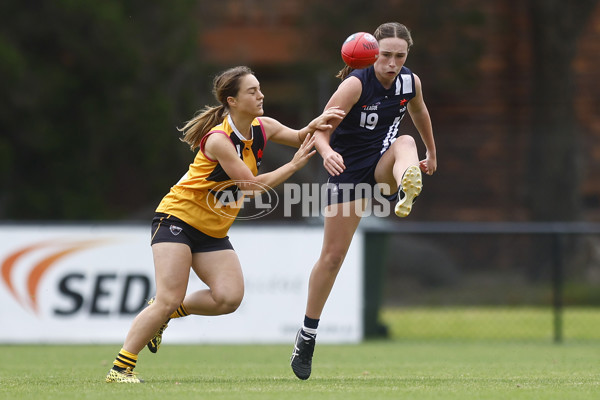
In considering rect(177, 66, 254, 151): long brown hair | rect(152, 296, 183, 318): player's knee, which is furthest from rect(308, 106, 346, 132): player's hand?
rect(152, 296, 183, 318): player's knee

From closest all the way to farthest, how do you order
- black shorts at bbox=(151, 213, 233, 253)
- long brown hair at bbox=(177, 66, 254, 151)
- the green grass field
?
the green grass field
black shorts at bbox=(151, 213, 233, 253)
long brown hair at bbox=(177, 66, 254, 151)

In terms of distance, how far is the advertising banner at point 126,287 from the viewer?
1048cm

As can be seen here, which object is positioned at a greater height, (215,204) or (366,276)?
(215,204)

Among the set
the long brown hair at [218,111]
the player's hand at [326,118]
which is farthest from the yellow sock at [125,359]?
the player's hand at [326,118]

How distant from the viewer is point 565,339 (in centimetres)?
1143

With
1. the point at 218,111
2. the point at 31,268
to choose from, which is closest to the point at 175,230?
the point at 218,111

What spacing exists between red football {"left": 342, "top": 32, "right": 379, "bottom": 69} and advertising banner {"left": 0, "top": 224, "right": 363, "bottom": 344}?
4684 millimetres

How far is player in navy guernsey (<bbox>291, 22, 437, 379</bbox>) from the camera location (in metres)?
6.23

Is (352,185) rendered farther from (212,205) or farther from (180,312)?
(180,312)

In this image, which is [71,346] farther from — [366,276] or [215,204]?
[215,204]

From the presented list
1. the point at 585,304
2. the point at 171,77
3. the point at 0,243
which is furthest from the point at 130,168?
the point at 585,304

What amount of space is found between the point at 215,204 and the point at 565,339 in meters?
6.54

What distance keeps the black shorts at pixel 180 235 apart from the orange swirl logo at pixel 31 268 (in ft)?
15.4

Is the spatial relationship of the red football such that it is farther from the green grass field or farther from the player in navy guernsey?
the green grass field
